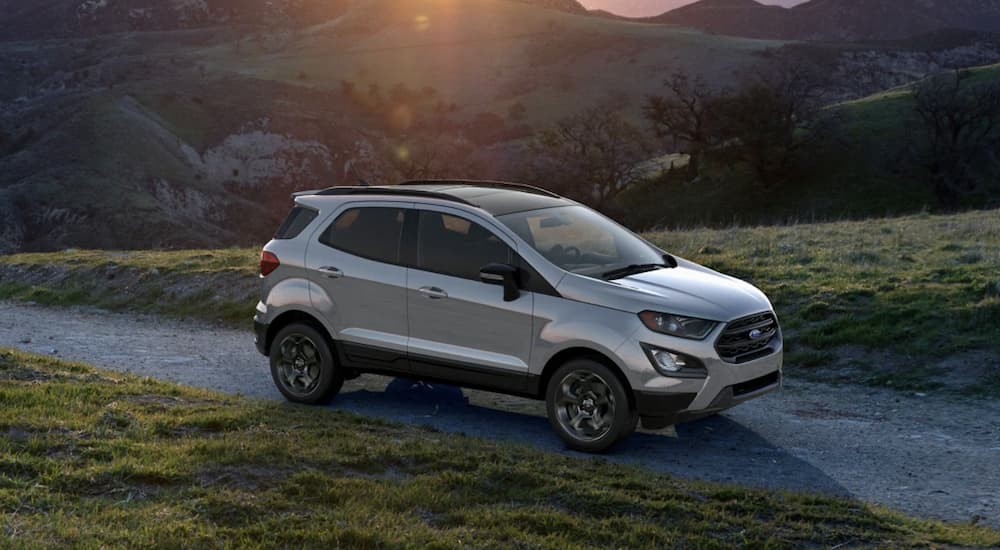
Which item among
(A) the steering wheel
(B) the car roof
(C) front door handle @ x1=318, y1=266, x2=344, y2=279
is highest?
(B) the car roof

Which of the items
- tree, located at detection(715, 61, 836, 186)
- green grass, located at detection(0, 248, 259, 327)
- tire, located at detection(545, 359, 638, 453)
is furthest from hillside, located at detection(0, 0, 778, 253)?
tire, located at detection(545, 359, 638, 453)

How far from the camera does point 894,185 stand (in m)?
59.4

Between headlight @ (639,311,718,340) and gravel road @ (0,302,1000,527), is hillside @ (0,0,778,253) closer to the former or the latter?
gravel road @ (0,302,1000,527)

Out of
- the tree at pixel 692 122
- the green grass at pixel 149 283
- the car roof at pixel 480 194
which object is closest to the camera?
the car roof at pixel 480 194

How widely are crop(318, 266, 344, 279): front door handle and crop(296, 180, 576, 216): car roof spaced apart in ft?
2.42

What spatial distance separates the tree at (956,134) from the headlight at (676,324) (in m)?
55.2

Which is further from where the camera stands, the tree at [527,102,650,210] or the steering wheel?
the tree at [527,102,650,210]

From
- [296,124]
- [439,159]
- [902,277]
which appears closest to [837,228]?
[902,277]

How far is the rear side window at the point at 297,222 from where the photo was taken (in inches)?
362

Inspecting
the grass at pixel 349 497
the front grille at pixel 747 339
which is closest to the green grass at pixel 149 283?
the grass at pixel 349 497

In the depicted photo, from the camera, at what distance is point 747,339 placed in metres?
7.52

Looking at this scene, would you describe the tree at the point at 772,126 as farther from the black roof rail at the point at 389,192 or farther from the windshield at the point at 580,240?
the black roof rail at the point at 389,192

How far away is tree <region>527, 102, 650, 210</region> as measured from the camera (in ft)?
217

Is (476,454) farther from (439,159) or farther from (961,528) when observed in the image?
(439,159)
